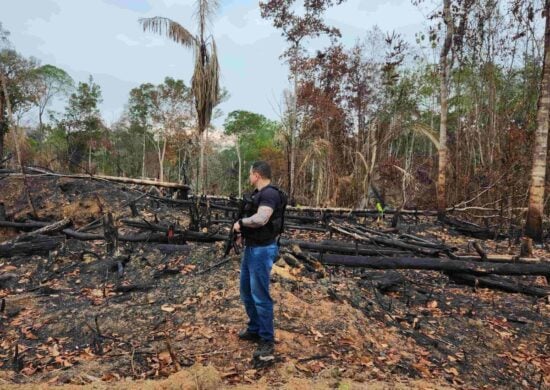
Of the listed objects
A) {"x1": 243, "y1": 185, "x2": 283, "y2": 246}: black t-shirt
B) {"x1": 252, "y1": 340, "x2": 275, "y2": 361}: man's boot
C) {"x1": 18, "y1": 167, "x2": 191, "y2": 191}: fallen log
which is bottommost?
{"x1": 252, "y1": 340, "x2": 275, "y2": 361}: man's boot

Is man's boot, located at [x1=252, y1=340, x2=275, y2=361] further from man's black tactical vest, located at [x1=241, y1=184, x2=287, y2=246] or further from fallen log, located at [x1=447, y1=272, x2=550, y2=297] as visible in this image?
fallen log, located at [x1=447, y1=272, x2=550, y2=297]

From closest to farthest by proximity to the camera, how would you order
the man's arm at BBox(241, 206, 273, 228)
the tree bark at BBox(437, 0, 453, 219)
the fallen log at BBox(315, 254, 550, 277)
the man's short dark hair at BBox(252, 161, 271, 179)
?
the man's arm at BBox(241, 206, 273, 228) < the man's short dark hair at BBox(252, 161, 271, 179) < the fallen log at BBox(315, 254, 550, 277) < the tree bark at BBox(437, 0, 453, 219)

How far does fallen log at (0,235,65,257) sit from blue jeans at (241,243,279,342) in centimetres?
483

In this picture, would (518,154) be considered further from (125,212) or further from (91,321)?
(91,321)

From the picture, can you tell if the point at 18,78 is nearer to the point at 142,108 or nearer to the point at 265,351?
the point at 142,108

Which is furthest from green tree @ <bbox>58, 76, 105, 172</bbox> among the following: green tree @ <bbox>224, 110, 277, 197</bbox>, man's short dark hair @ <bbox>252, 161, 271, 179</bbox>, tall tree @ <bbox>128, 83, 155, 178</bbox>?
man's short dark hair @ <bbox>252, 161, 271, 179</bbox>

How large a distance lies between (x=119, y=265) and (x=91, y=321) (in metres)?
1.69

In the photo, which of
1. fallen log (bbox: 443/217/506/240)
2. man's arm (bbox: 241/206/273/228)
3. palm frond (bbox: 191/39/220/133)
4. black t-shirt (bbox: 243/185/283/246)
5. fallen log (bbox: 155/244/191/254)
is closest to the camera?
man's arm (bbox: 241/206/273/228)

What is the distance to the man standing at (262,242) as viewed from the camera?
11.8 feet

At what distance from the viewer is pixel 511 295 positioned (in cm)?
616

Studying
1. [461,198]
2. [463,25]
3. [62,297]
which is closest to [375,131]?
[461,198]

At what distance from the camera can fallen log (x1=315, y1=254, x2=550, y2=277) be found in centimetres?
638

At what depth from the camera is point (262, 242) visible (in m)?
3.62

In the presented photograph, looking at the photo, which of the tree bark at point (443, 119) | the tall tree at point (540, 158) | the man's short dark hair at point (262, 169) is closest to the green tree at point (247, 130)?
the tree bark at point (443, 119)
